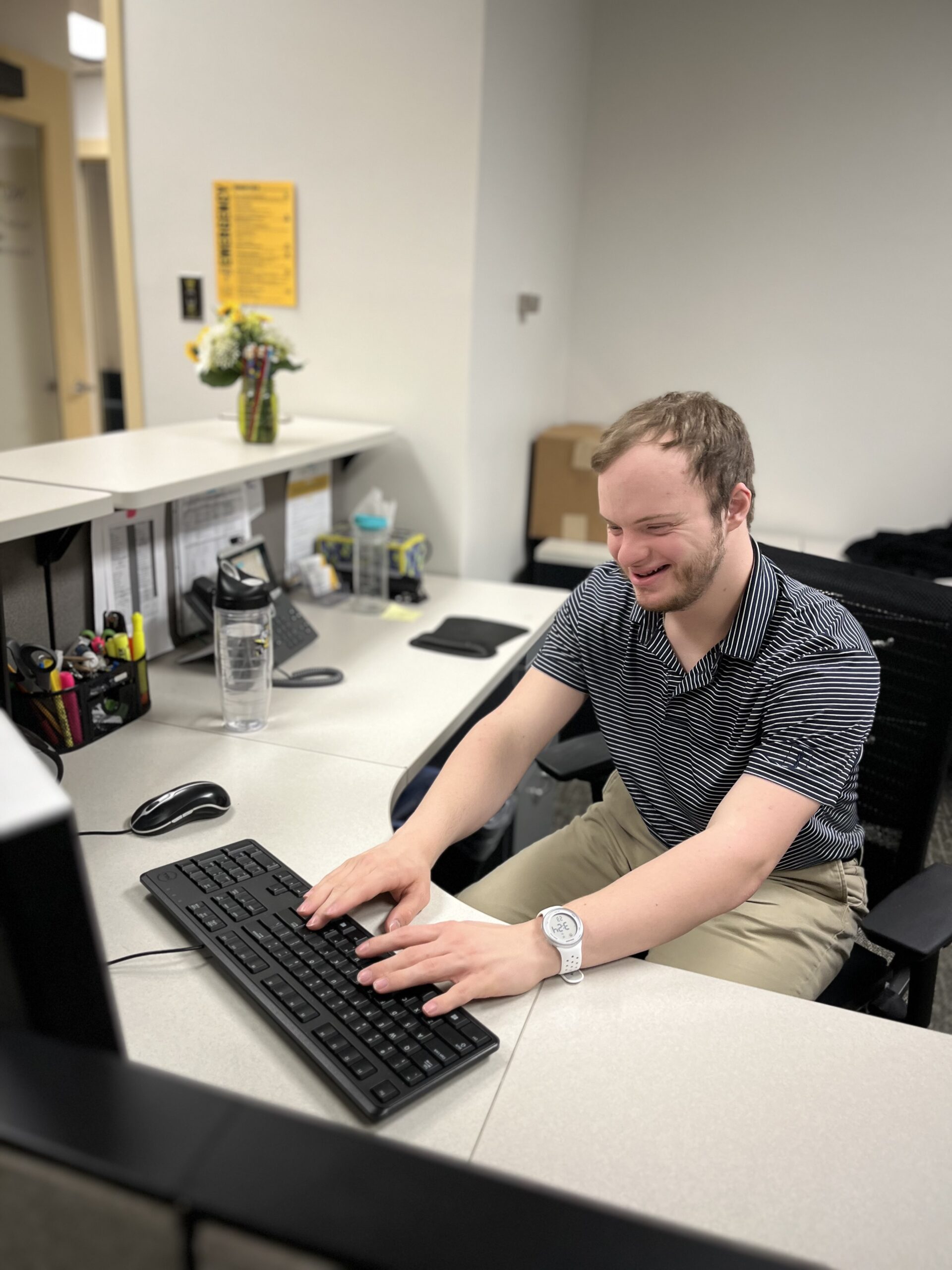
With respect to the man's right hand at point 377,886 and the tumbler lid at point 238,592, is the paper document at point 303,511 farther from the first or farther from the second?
the man's right hand at point 377,886

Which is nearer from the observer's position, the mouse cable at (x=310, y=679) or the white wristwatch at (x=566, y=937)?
the white wristwatch at (x=566, y=937)

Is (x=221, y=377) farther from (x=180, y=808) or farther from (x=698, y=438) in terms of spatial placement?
(x=698, y=438)

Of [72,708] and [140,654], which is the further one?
[140,654]

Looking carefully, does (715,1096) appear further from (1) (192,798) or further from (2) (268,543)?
(2) (268,543)

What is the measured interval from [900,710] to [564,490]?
1962 millimetres

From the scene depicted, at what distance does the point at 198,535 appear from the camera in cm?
187

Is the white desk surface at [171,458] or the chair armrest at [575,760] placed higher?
the white desk surface at [171,458]

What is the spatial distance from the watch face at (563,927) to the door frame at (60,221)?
3.53m

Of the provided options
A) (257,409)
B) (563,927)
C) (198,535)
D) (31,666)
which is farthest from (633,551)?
(257,409)

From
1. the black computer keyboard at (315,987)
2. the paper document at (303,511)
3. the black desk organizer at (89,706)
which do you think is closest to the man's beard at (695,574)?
the black computer keyboard at (315,987)

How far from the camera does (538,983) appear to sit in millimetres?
941

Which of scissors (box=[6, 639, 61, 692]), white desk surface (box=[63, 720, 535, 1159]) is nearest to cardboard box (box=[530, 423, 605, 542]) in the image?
white desk surface (box=[63, 720, 535, 1159])

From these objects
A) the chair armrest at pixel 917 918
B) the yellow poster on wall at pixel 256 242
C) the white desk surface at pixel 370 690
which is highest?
the yellow poster on wall at pixel 256 242

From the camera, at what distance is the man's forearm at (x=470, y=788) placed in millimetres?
1153
